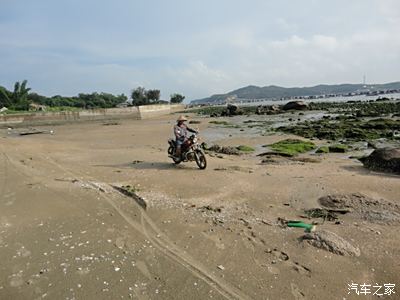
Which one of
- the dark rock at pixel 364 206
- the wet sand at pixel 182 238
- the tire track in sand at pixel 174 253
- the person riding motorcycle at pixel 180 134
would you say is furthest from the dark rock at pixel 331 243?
the person riding motorcycle at pixel 180 134

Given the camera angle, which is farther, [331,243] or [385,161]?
[385,161]

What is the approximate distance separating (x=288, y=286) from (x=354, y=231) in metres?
2.19

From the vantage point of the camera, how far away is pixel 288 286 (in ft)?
14.7

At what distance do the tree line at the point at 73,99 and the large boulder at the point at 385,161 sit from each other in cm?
5991

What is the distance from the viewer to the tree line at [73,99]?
Answer: 6226 cm

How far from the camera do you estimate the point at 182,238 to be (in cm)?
589

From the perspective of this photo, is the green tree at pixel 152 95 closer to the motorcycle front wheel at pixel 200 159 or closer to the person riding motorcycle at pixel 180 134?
the person riding motorcycle at pixel 180 134

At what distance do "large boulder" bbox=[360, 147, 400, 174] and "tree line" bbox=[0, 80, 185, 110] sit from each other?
197 ft

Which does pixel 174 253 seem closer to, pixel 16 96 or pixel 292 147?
pixel 292 147

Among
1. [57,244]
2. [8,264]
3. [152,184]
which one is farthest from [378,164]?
[8,264]

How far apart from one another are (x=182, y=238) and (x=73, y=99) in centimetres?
9807

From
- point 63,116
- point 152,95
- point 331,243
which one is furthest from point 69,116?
point 152,95

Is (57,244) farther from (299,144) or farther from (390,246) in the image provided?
(299,144)

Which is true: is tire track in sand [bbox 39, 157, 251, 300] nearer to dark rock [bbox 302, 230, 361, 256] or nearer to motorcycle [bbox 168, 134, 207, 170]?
dark rock [bbox 302, 230, 361, 256]
